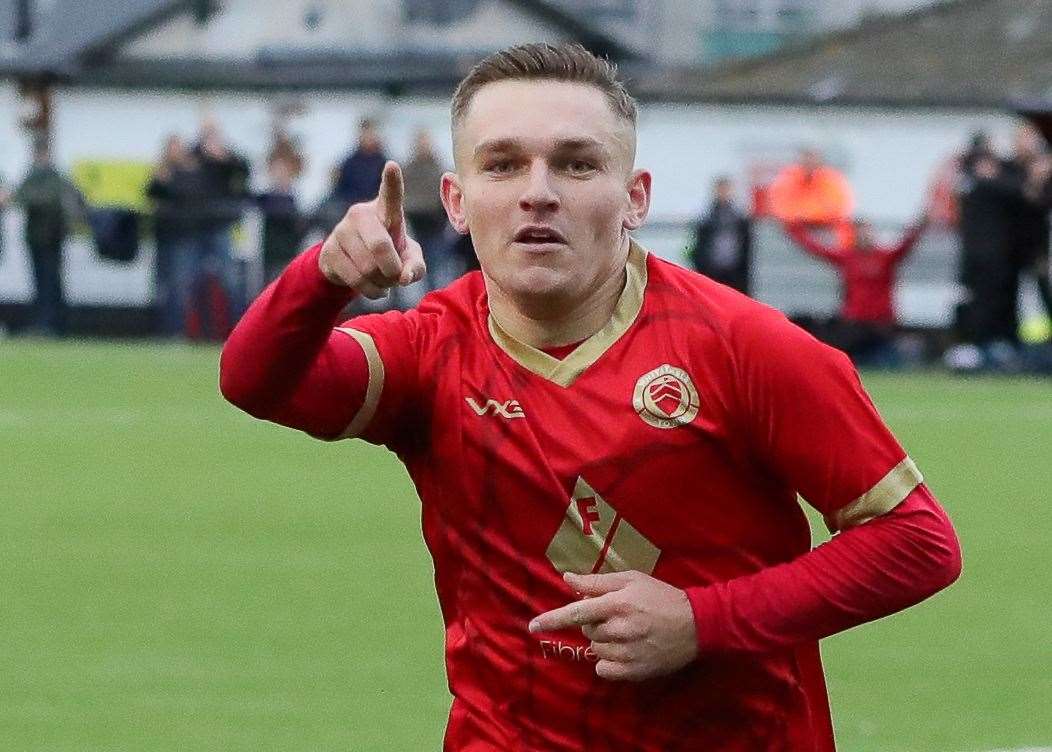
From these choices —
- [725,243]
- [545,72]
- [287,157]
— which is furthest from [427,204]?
[545,72]

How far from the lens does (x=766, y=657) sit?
4.30m

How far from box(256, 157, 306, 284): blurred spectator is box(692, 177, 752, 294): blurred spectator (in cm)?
382

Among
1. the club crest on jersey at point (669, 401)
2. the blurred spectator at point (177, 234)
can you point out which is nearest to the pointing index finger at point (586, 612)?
the club crest on jersey at point (669, 401)

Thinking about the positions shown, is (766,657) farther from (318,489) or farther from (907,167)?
(907,167)

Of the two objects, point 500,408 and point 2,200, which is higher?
point 500,408

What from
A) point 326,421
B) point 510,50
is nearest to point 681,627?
point 326,421

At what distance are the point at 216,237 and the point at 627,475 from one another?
782 inches

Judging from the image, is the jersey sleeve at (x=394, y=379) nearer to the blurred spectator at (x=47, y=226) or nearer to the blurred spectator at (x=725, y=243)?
the blurred spectator at (x=725, y=243)

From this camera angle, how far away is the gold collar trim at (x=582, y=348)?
4.31 meters

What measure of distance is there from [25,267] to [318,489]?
1336cm

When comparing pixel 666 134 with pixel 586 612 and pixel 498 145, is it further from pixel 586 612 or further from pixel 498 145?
pixel 586 612

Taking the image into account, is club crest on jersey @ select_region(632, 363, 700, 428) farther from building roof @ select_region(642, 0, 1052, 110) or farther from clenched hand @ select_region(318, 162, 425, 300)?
building roof @ select_region(642, 0, 1052, 110)

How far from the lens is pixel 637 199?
14.3ft

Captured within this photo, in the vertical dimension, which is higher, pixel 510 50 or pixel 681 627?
pixel 510 50
